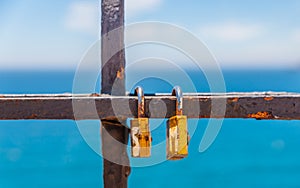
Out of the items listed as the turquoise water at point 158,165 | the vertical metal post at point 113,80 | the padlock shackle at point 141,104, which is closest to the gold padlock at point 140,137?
the padlock shackle at point 141,104

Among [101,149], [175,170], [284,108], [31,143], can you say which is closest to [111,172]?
[101,149]

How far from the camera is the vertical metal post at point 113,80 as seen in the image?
163cm

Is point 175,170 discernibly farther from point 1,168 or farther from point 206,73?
point 206,73

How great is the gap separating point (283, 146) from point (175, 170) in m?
4.70

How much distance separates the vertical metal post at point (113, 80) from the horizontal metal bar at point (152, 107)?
20 centimetres

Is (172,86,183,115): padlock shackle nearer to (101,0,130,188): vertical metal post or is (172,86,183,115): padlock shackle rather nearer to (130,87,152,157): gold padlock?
(130,87,152,157): gold padlock

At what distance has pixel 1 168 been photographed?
12.9 m

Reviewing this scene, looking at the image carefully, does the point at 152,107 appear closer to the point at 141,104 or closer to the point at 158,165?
the point at 141,104

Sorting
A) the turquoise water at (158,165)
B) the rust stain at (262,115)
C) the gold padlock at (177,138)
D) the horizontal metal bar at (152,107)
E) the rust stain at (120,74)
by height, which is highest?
the turquoise water at (158,165)

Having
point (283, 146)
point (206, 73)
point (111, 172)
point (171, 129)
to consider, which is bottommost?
point (111, 172)

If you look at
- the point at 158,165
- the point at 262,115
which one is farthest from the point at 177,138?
the point at 158,165

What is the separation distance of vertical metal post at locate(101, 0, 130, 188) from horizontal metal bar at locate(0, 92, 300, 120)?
20 centimetres

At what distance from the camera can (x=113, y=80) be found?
1.65 metres

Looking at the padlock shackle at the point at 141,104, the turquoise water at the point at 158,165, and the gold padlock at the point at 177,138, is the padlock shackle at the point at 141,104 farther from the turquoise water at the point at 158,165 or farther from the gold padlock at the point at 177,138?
the turquoise water at the point at 158,165
